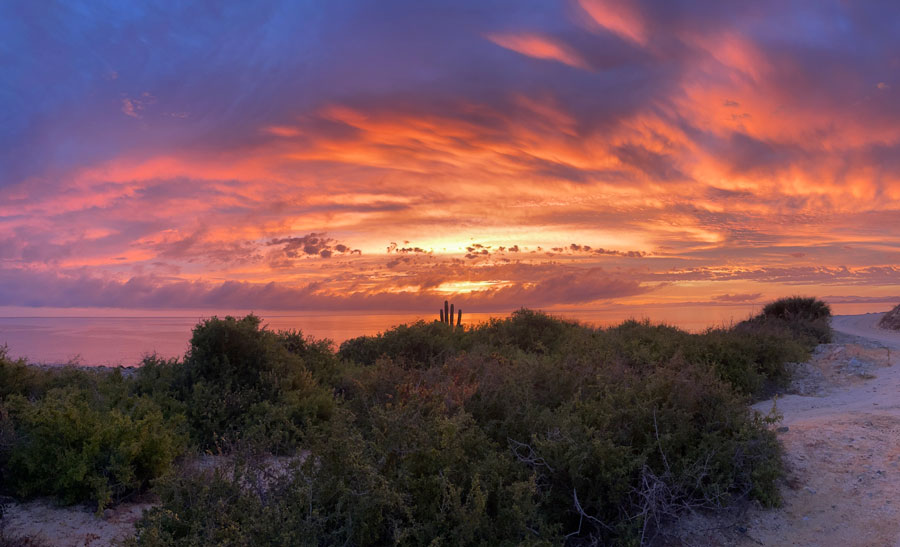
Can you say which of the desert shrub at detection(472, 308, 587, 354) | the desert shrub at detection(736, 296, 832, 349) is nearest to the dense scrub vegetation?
the desert shrub at detection(472, 308, 587, 354)

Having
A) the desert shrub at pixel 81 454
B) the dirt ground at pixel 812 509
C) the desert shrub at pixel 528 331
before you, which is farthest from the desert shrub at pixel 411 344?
the dirt ground at pixel 812 509

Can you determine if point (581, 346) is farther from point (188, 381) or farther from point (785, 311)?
point (785, 311)

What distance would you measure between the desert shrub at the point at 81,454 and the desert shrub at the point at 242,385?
67.5 inches

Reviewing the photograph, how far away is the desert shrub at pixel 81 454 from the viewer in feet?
24.2

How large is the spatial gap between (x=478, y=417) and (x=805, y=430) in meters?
4.79

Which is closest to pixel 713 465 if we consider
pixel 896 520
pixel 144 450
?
pixel 896 520

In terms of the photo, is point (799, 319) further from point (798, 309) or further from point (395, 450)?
point (395, 450)

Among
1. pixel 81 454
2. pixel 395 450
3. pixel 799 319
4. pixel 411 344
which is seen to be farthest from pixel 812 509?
pixel 799 319

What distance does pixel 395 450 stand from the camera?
5.74 metres

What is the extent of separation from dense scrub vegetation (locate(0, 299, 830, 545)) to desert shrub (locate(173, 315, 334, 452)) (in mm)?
35

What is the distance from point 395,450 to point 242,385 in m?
6.18

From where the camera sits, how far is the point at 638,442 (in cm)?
688

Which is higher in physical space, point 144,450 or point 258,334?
point 258,334

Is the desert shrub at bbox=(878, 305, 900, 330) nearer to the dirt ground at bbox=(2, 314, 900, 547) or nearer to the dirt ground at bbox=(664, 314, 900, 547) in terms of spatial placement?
the dirt ground at bbox=(664, 314, 900, 547)
